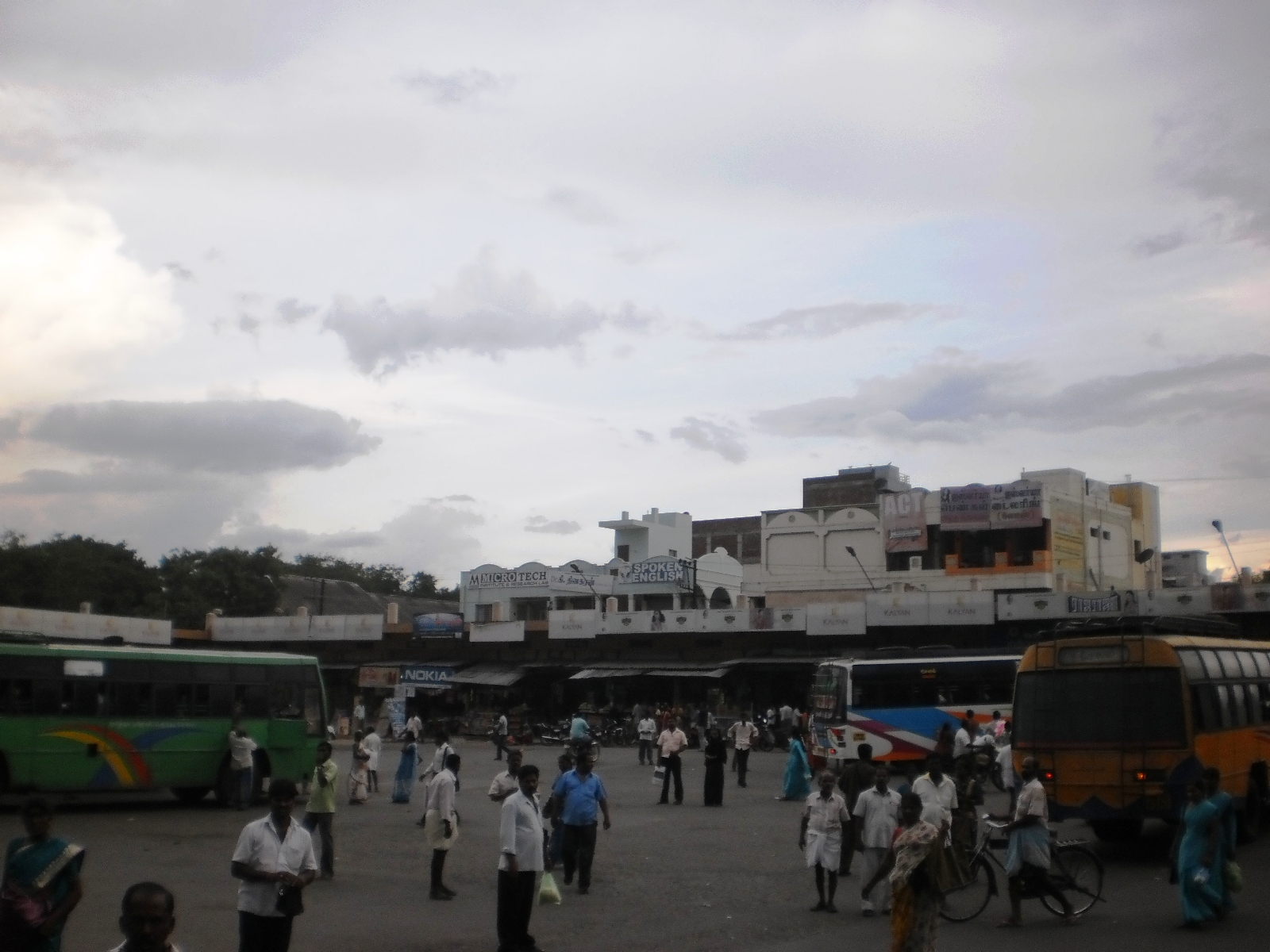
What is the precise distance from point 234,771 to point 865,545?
1700 inches

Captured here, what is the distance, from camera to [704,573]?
217 ft

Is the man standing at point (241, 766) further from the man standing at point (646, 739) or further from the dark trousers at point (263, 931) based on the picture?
the man standing at point (646, 739)

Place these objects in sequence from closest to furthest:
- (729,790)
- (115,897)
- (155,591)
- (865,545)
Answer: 1. (115,897)
2. (729,790)
3. (865,545)
4. (155,591)

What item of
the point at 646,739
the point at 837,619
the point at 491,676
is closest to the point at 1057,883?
the point at 646,739

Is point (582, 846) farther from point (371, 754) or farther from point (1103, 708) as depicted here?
point (371, 754)

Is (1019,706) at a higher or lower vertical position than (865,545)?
lower

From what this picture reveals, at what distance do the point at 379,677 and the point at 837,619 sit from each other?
732 inches

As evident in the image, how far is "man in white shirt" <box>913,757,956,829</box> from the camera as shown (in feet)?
37.6

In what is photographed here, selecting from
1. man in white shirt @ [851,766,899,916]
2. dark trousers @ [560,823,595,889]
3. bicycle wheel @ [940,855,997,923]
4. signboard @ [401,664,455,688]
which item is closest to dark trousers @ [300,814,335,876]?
dark trousers @ [560,823,595,889]

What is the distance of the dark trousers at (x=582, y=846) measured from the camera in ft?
41.3

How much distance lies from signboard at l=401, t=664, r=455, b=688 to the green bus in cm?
2600

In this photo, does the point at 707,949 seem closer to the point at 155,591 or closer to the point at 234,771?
the point at 234,771

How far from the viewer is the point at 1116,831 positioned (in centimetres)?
1598

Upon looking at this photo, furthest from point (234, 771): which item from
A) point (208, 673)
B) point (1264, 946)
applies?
point (1264, 946)
